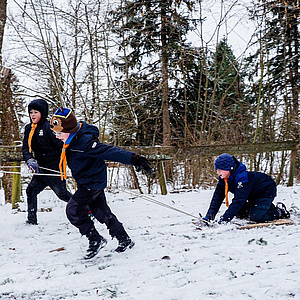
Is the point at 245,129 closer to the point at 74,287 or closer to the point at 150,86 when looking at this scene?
the point at 150,86

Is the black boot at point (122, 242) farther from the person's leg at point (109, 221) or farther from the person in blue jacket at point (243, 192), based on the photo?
the person in blue jacket at point (243, 192)

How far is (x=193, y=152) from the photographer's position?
696 centimetres

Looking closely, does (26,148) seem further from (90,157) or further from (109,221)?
(109,221)

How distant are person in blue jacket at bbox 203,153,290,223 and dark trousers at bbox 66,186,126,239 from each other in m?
1.49

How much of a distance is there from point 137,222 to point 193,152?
286 centimetres

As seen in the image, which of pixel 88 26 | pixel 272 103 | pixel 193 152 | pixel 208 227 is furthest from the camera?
pixel 272 103

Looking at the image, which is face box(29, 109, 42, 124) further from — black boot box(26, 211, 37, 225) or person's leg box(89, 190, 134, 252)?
person's leg box(89, 190, 134, 252)

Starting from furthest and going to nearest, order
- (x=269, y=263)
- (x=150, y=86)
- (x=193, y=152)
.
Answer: (x=150, y=86)
(x=193, y=152)
(x=269, y=263)

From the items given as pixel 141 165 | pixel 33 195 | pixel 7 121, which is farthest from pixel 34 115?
pixel 7 121

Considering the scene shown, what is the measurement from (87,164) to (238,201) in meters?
2.09

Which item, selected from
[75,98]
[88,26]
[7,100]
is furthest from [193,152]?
[7,100]

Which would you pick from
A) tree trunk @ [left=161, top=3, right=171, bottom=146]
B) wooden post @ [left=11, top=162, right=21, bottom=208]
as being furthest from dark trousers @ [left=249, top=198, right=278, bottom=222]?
tree trunk @ [left=161, top=3, right=171, bottom=146]

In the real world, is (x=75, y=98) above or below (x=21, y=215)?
above

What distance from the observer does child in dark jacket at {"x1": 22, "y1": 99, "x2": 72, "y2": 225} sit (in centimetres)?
439
